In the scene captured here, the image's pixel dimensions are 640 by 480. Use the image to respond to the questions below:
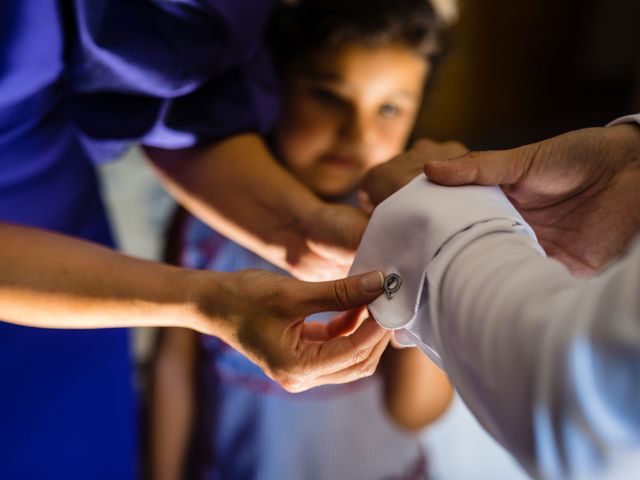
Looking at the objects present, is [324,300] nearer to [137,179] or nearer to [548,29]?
[137,179]

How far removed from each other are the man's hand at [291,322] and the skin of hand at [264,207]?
0.11 metres

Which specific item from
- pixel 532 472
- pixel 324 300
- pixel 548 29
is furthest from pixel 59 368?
pixel 548 29

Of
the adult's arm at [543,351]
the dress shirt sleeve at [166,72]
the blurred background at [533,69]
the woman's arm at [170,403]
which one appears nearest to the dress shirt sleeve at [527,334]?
the adult's arm at [543,351]

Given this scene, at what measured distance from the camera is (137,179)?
0.99 m

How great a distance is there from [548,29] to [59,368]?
168cm

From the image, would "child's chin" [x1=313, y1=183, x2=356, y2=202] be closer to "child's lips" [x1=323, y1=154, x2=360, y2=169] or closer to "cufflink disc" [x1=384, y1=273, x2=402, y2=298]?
"child's lips" [x1=323, y1=154, x2=360, y2=169]

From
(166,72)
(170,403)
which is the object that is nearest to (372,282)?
(166,72)

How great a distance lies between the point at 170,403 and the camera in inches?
33.6

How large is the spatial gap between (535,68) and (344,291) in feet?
5.38

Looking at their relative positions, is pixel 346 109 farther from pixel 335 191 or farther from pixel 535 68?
pixel 535 68

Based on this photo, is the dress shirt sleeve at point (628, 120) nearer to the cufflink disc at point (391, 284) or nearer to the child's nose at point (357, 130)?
the cufflink disc at point (391, 284)

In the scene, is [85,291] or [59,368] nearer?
[85,291]

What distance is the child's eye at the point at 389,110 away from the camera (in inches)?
29.0

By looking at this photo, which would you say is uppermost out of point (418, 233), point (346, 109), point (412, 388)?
point (418, 233)
